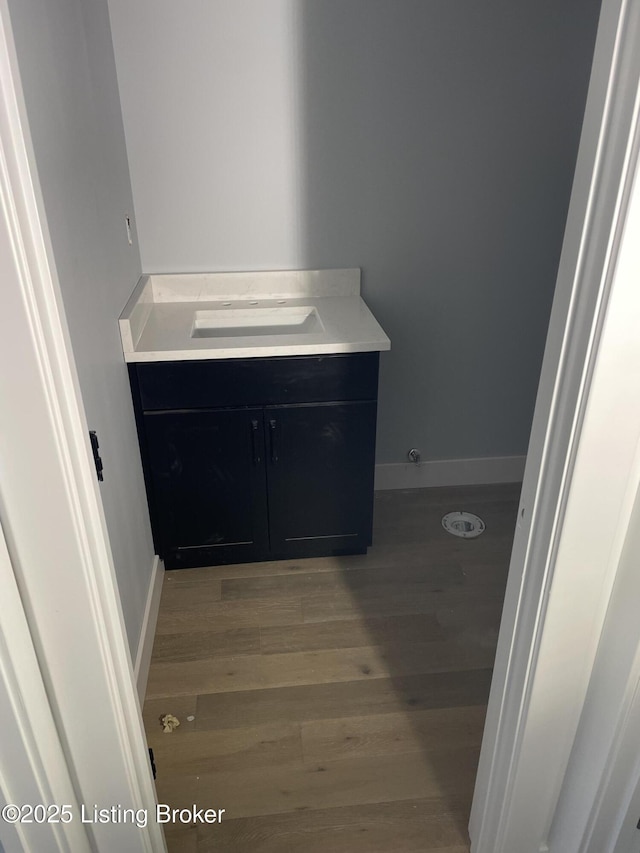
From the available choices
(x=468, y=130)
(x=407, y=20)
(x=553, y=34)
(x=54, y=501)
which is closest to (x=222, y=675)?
(x=54, y=501)

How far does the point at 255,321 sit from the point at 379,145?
Result: 2.59 feet

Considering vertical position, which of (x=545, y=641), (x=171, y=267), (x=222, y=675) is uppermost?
(x=171, y=267)

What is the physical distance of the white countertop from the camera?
2.01 meters

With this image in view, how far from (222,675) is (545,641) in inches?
45.4

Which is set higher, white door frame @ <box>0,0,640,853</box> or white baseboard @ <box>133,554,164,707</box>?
white door frame @ <box>0,0,640,853</box>

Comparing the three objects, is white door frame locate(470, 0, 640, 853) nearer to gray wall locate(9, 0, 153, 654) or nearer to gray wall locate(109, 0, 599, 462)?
gray wall locate(9, 0, 153, 654)

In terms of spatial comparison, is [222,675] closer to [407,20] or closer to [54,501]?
[54,501]

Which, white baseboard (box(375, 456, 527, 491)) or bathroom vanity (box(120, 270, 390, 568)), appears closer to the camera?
bathroom vanity (box(120, 270, 390, 568))

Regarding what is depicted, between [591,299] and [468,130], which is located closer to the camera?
[591,299]

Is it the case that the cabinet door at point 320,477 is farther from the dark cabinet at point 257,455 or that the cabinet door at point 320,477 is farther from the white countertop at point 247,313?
the white countertop at point 247,313

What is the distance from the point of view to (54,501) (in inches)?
36.9

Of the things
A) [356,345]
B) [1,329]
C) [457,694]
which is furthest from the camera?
[356,345]

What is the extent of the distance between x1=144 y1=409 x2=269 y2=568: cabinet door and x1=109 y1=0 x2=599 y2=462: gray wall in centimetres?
68

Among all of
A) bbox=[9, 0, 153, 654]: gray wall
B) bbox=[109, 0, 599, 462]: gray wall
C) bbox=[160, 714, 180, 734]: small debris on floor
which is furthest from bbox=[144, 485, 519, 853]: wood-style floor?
bbox=[109, 0, 599, 462]: gray wall
